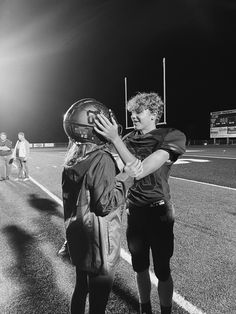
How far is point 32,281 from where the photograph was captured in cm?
375

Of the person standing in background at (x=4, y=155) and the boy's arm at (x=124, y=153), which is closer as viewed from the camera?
the boy's arm at (x=124, y=153)

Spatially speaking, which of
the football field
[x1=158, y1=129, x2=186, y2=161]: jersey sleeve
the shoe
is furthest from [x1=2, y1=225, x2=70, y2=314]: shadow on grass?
[x1=158, y1=129, x2=186, y2=161]: jersey sleeve

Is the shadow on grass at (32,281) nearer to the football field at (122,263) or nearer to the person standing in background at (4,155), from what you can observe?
the football field at (122,263)

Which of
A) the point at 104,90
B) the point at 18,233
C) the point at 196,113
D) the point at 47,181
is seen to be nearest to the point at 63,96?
the point at 104,90

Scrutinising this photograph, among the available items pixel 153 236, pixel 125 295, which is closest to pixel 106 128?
pixel 153 236

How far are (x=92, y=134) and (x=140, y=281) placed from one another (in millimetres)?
1487

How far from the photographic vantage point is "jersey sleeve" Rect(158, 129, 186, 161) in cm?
240

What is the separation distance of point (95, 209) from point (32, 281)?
7.52ft

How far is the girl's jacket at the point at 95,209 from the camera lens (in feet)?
6.44

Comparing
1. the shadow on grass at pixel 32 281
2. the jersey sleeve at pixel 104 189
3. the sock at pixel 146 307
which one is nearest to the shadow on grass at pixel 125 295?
the sock at pixel 146 307

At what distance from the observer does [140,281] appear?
2.76 metres

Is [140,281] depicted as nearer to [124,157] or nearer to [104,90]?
[124,157]

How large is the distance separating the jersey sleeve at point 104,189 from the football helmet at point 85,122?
5.8 inches

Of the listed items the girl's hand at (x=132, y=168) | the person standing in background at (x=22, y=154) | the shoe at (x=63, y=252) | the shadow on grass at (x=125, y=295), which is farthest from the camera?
the person standing in background at (x=22, y=154)
